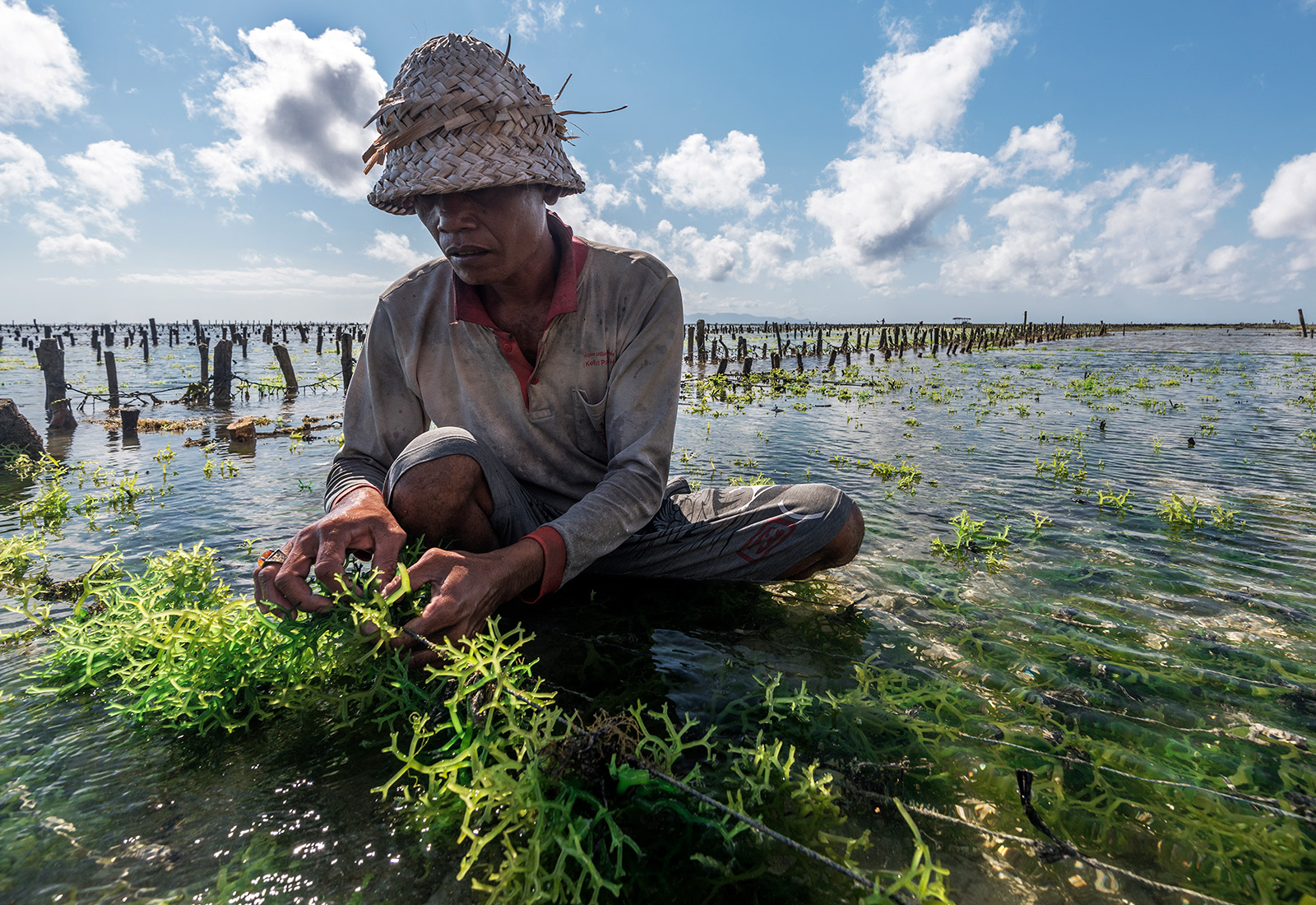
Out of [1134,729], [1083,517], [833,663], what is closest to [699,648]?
[833,663]

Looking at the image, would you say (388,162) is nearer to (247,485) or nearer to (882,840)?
(882,840)

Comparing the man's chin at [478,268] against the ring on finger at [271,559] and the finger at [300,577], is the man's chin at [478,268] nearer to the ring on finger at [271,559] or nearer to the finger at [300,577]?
the finger at [300,577]

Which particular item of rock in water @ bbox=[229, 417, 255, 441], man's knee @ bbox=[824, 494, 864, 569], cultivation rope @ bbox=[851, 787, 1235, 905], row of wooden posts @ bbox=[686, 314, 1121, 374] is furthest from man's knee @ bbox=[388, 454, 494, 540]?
row of wooden posts @ bbox=[686, 314, 1121, 374]

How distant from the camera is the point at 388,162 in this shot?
2.51 metres

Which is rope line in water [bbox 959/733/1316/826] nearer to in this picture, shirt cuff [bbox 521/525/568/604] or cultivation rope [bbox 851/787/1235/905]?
cultivation rope [bbox 851/787/1235/905]

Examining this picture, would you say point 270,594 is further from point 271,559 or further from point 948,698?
point 948,698

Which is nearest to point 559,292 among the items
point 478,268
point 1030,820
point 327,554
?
point 478,268

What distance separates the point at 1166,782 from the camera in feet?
6.14

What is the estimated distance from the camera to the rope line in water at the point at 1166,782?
5.73 ft

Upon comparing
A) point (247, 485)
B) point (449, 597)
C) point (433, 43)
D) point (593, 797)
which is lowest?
point (247, 485)

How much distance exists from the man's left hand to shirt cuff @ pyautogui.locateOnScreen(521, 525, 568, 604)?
0.10 m

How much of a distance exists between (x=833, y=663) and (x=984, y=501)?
3.85 meters

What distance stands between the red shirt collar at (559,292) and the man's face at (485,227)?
227mm

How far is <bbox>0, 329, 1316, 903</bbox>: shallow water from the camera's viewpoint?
1.54 m
